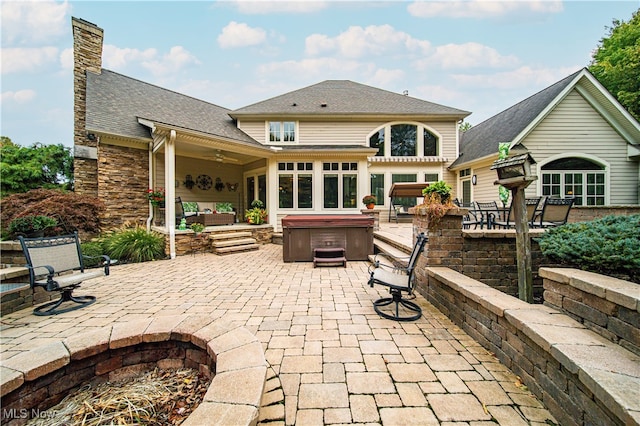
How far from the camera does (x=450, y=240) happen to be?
12.2 ft

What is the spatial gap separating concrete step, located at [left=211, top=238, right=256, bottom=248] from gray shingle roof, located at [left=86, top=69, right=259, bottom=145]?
3392mm

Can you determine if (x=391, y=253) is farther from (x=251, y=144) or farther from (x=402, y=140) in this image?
(x=402, y=140)

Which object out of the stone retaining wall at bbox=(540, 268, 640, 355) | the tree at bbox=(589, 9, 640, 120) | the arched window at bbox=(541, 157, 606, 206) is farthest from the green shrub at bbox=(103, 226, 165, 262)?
the tree at bbox=(589, 9, 640, 120)

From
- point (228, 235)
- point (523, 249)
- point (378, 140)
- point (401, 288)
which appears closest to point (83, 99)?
point (228, 235)

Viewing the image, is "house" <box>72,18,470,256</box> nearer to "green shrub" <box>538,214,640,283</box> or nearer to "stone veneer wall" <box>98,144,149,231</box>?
"stone veneer wall" <box>98,144,149,231</box>

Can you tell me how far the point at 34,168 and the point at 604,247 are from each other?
53.5 ft

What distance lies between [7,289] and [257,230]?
6221mm

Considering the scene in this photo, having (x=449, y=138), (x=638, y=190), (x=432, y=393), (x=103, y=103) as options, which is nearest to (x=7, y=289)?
(x=432, y=393)

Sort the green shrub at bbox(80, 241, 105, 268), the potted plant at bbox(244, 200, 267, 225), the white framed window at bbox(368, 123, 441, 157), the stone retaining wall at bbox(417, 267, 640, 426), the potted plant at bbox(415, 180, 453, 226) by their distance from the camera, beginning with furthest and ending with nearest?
the white framed window at bbox(368, 123, 441, 157) → the potted plant at bbox(244, 200, 267, 225) → the green shrub at bbox(80, 241, 105, 268) → the potted plant at bbox(415, 180, 453, 226) → the stone retaining wall at bbox(417, 267, 640, 426)

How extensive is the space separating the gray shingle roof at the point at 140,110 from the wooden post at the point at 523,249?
7.99 m

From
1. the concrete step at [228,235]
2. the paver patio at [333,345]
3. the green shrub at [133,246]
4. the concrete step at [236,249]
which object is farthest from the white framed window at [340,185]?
the green shrub at [133,246]

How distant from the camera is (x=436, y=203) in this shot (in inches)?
147

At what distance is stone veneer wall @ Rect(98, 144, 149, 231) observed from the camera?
815 centimetres

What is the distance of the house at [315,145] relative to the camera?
335 inches
